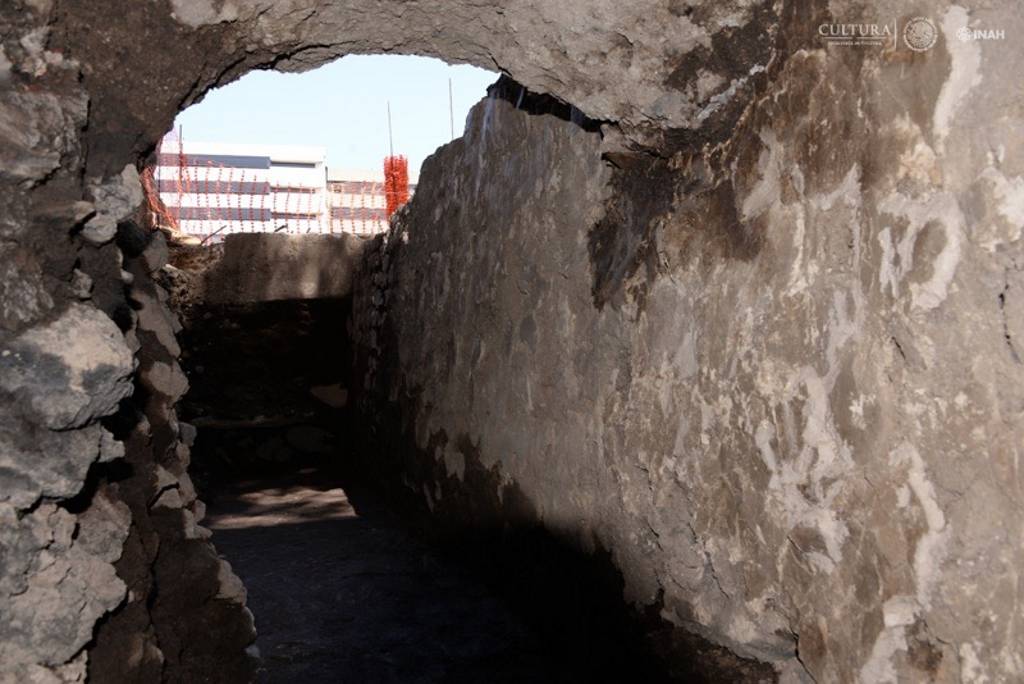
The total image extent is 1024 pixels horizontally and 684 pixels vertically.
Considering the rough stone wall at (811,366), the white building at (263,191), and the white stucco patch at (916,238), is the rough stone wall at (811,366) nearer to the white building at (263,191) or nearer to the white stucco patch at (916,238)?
the white stucco patch at (916,238)

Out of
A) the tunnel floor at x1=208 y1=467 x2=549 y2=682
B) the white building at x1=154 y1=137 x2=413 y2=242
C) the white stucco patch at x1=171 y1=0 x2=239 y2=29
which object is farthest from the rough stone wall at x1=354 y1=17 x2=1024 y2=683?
the white building at x1=154 y1=137 x2=413 y2=242

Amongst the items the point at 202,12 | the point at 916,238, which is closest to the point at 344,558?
the point at 202,12

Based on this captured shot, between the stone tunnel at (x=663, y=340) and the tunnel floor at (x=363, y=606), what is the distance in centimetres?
5

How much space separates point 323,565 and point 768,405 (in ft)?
8.61

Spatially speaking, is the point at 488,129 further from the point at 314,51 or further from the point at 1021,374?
the point at 1021,374

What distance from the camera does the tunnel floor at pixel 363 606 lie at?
2.82 m

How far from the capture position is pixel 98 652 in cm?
155

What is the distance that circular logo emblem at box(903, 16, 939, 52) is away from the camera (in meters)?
1.39

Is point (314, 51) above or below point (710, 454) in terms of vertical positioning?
above

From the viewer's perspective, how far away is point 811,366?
5.41 feet

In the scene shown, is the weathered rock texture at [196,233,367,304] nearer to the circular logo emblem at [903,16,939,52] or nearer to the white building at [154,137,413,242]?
the white building at [154,137,413,242]

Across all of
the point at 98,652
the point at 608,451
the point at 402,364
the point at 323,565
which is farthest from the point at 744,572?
the point at 402,364

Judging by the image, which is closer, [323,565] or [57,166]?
[57,166]

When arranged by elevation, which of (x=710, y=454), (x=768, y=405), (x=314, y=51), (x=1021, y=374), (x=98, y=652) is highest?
→ (x=314, y=51)
